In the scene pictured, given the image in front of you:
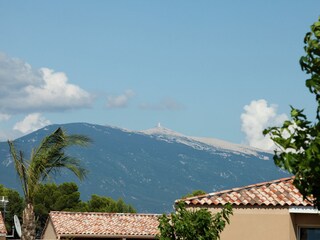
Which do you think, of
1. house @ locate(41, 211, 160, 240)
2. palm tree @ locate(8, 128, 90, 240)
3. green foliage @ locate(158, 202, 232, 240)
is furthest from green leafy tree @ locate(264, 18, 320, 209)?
house @ locate(41, 211, 160, 240)

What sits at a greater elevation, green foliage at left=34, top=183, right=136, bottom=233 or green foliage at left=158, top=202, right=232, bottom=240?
green foliage at left=34, top=183, right=136, bottom=233

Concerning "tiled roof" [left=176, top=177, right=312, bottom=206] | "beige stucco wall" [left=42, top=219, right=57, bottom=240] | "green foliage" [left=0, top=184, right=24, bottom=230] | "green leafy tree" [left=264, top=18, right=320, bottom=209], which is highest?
"green foliage" [left=0, top=184, right=24, bottom=230]

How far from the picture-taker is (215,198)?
90.3 feet

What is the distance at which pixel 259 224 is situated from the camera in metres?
26.5

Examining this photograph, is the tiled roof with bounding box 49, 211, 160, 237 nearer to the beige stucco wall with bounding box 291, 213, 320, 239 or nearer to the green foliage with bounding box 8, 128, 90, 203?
the green foliage with bounding box 8, 128, 90, 203

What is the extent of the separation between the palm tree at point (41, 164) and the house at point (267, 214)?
453 cm

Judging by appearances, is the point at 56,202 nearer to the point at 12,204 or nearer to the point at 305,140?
the point at 12,204

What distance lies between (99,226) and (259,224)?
107 ft

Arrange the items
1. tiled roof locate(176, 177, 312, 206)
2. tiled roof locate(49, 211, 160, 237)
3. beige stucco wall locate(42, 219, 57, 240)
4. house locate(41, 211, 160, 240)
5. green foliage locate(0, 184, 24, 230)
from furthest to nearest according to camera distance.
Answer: green foliage locate(0, 184, 24, 230), beige stucco wall locate(42, 219, 57, 240), tiled roof locate(49, 211, 160, 237), house locate(41, 211, 160, 240), tiled roof locate(176, 177, 312, 206)

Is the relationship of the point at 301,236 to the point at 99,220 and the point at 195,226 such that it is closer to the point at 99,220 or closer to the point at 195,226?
the point at 195,226

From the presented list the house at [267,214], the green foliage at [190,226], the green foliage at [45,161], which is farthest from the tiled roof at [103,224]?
the green foliage at [190,226]

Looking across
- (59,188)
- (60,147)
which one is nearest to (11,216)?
(59,188)

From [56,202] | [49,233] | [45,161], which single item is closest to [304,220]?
[45,161]

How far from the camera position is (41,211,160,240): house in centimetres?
5652
